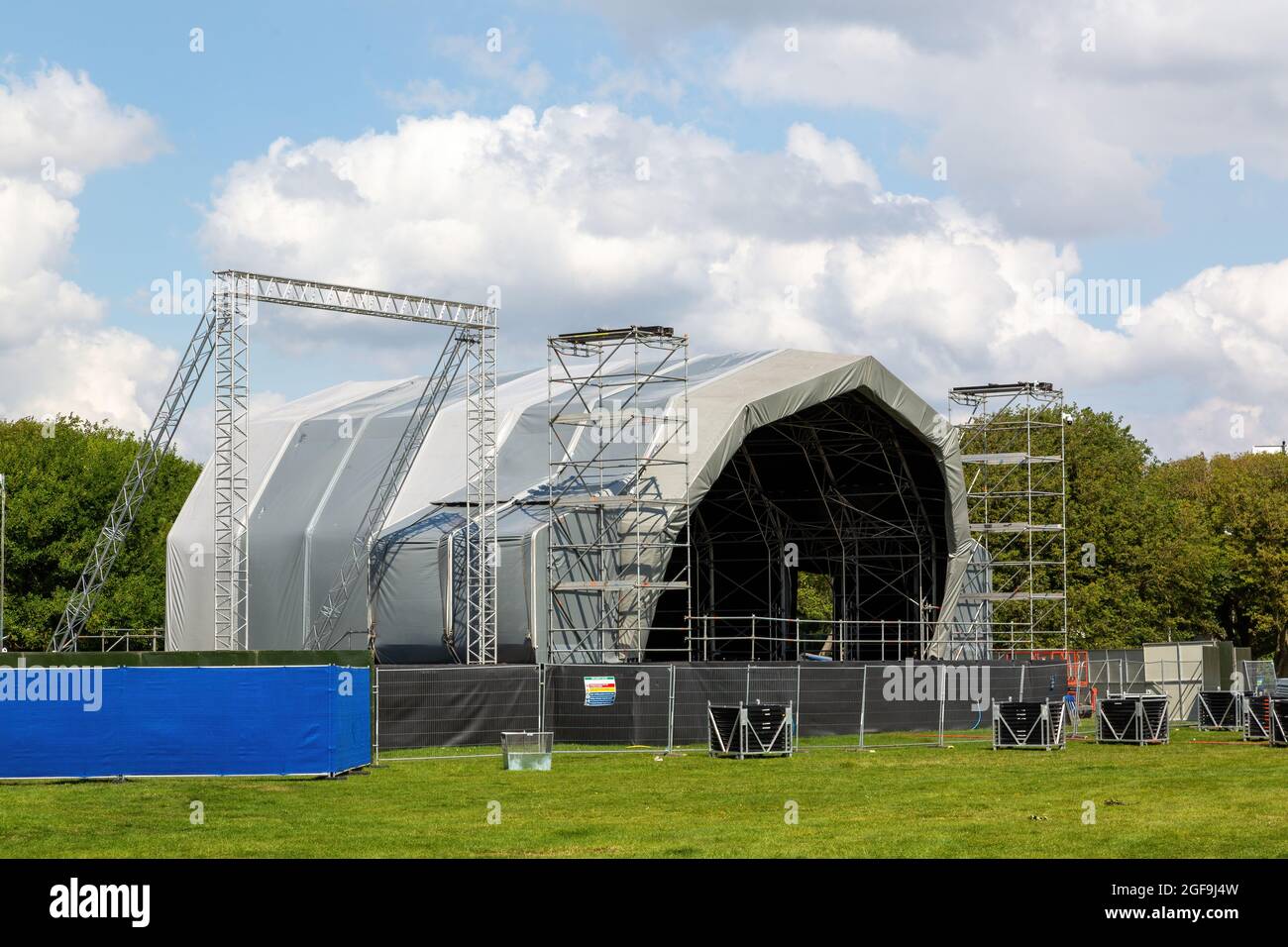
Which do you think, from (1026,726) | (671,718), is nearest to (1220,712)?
(1026,726)

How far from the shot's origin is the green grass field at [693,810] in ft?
53.5

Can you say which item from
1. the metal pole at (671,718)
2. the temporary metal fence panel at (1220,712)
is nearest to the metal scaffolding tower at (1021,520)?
the temporary metal fence panel at (1220,712)

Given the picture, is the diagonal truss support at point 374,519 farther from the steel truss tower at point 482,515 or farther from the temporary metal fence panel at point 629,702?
the temporary metal fence panel at point 629,702

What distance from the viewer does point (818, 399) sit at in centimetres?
4091

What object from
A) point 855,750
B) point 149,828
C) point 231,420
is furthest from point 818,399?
point 149,828

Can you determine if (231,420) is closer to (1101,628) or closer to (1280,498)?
(1101,628)

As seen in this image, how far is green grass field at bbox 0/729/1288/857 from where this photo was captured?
1631 centimetres

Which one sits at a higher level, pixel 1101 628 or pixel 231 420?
pixel 231 420

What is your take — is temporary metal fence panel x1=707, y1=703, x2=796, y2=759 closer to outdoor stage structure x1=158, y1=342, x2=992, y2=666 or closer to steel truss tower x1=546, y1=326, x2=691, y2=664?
outdoor stage structure x1=158, y1=342, x2=992, y2=666

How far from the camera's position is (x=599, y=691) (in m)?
31.5

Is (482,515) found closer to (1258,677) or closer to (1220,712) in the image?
(1220,712)

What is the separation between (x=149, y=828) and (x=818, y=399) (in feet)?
82.9

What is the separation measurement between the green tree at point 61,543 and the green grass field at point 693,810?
4739 centimetres
